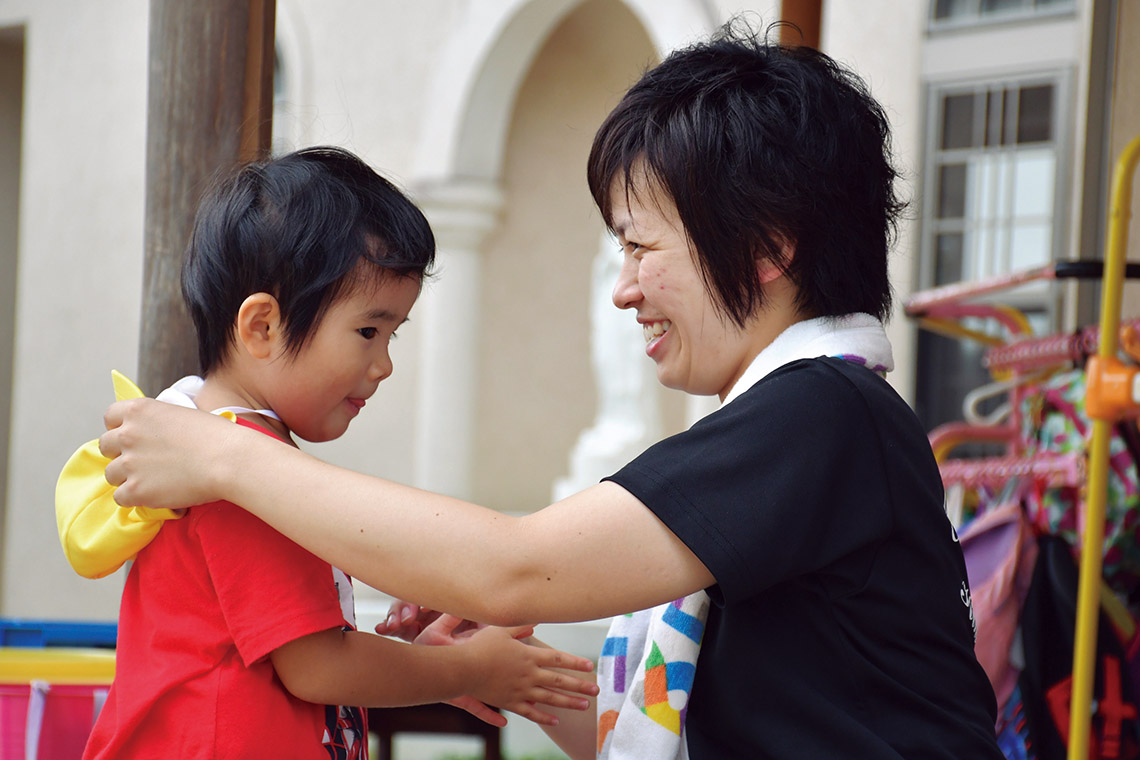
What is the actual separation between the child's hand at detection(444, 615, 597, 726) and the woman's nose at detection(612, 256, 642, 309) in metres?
0.39

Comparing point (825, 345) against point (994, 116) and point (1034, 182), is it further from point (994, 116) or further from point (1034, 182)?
point (994, 116)

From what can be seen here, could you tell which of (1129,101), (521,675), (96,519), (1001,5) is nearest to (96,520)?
(96,519)

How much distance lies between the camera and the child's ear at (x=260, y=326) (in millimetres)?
1267

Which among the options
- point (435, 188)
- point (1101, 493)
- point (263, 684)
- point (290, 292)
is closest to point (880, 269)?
point (290, 292)

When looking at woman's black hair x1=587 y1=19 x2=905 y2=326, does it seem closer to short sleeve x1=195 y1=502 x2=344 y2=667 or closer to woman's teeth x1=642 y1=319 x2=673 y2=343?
woman's teeth x1=642 y1=319 x2=673 y2=343

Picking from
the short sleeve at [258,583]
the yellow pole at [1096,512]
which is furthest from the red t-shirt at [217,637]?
the yellow pole at [1096,512]

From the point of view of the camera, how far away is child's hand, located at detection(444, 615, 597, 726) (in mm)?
1304

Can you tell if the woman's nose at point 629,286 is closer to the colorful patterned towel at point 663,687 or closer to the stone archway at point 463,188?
the colorful patterned towel at point 663,687

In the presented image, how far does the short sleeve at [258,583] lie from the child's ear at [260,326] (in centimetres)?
18

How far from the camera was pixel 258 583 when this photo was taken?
3.81 ft

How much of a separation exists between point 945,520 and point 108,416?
31.7 inches

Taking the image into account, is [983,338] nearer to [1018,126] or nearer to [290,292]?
[290,292]

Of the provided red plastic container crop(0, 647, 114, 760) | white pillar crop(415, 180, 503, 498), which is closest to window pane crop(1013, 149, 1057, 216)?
white pillar crop(415, 180, 503, 498)

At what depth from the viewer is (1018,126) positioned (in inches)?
248
